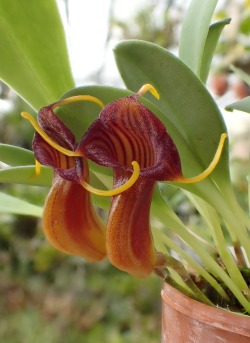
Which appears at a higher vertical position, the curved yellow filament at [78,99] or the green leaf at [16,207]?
the curved yellow filament at [78,99]

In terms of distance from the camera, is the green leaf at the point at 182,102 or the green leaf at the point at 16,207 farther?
the green leaf at the point at 16,207

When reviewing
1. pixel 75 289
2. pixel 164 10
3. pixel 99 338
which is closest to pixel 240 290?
pixel 99 338

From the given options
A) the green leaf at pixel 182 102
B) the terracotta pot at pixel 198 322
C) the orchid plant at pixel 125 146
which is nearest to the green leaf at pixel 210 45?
the orchid plant at pixel 125 146

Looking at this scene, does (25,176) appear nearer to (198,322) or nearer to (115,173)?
(115,173)

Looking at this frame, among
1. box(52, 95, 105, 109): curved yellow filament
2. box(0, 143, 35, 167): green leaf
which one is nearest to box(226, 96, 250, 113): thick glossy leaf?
box(52, 95, 105, 109): curved yellow filament

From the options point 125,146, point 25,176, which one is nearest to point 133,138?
point 125,146

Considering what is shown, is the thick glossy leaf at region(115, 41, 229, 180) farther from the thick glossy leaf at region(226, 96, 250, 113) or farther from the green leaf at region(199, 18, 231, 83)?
the green leaf at region(199, 18, 231, 83)

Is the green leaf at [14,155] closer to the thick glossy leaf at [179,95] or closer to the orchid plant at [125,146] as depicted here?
the orchid plant at [125,146]
